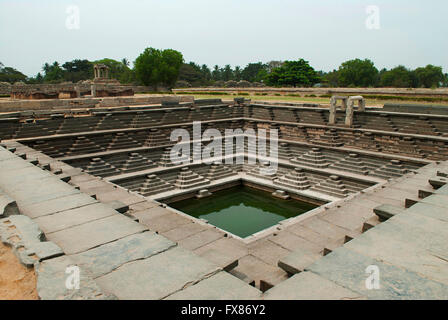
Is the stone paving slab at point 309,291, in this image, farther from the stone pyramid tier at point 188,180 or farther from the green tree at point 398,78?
the green tree at point 398,78

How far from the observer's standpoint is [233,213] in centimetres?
1037

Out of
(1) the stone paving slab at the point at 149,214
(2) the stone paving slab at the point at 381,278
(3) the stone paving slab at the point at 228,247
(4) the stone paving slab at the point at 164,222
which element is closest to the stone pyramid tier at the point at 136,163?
(1) the stone paving slab at the point at 149,214

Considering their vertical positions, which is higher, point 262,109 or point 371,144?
point 262,109

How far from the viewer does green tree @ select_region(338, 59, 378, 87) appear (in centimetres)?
4528

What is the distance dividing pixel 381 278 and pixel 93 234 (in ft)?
8.86

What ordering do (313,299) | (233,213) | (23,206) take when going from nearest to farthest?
(313,299), (23,206), (233,213)

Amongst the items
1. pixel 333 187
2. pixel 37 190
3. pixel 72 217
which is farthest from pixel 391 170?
pixel 37 190

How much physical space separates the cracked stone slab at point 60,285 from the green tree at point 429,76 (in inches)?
1883

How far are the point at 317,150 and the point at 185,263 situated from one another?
11826 mm

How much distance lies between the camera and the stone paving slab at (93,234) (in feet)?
9.59

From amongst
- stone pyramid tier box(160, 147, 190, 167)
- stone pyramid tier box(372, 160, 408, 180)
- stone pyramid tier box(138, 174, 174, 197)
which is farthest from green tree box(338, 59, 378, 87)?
stone pyramid tier box(138, 174, 174, 197)

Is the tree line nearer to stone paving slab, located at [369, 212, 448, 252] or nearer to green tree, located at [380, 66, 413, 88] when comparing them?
green tree, located at [380, 66, 413, 88]

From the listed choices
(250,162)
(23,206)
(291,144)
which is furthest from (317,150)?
(23,206)
